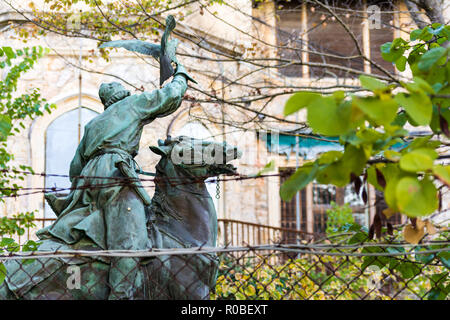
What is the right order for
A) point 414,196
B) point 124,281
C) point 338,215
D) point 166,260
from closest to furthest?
point 414,196 → point 166,260 → point 124,281 → point 338,215

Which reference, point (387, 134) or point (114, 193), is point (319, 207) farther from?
point (387, 134)

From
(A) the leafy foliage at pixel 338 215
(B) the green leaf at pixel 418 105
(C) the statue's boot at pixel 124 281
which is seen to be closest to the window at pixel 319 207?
(A) the leafy foliage at pixel 338 215

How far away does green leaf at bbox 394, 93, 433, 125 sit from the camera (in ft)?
6.92

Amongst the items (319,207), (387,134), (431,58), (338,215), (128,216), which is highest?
(431,58)

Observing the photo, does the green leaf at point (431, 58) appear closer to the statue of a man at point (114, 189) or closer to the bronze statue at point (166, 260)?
the bronze statue at point (166, 260)

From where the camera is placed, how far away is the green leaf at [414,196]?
1.99m

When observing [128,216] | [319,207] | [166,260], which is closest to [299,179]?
[166,260]

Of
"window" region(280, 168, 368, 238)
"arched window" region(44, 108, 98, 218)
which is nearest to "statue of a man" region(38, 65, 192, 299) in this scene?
"arched window" region(44, 108, 98, 218)

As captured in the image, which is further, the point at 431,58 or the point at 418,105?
the point at 431,58

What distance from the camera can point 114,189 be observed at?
14.5 feet

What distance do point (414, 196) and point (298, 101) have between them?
456 mm
